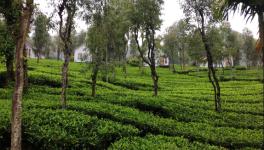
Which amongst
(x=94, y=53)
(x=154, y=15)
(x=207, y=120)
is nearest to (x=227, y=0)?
(x=207, y=120)

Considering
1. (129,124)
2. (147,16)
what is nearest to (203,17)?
(147,16)

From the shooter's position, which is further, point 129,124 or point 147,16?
point 147,16

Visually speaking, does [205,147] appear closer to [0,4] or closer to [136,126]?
[136,126]

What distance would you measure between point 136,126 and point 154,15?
16.7 metres

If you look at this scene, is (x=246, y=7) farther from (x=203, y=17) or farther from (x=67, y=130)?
(x=203, y=17)

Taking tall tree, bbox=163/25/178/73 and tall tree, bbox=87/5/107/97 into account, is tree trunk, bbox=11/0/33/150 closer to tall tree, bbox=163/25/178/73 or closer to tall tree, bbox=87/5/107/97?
tall tree, bbox=87/5/107/97

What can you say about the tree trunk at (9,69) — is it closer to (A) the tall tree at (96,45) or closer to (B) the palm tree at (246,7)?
(A) the tall tree at (96,45)

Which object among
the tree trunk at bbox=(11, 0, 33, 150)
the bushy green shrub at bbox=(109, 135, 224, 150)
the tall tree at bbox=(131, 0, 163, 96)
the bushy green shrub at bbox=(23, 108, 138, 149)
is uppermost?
the tall tree at bbox=(131, 0, 163, 96)

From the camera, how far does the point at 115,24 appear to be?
1960 inches

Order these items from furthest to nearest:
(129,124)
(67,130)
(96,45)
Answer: (96,45)
(129,124)
(67,130)

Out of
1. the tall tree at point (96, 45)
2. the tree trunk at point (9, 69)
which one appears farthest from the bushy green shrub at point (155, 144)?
the tree trunk at point (9, 69)

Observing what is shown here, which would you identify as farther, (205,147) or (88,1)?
(88,1)

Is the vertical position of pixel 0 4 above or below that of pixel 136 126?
above

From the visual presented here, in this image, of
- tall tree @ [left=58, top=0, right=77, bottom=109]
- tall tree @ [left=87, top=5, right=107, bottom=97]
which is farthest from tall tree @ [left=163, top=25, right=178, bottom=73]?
tall tree @ [left=58, top=0, right=77, bottom=109]
